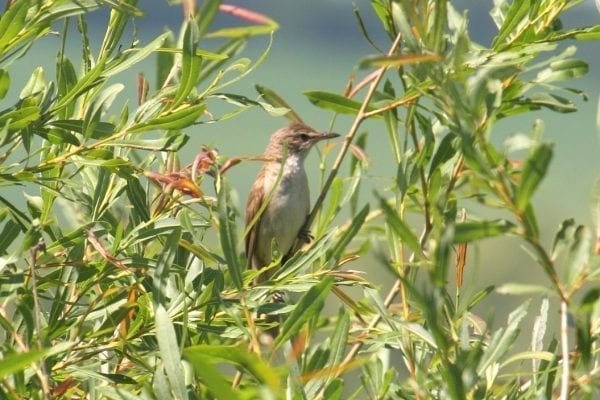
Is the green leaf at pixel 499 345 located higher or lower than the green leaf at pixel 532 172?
lower

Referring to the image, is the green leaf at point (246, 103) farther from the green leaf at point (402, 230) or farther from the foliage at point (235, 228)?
the green leaf at point (402, 230)

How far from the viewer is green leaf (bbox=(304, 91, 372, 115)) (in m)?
1.84

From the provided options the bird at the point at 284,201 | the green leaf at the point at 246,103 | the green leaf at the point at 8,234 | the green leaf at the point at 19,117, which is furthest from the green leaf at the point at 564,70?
the bird at the point at 284,201

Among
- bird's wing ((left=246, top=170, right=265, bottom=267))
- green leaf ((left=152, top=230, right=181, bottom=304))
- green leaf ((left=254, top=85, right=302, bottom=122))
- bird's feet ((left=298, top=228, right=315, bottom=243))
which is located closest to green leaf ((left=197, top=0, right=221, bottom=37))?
green leaf ((left=254, top=85, right=302, bottom=122))

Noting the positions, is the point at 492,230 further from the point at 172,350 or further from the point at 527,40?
the point at 527,40

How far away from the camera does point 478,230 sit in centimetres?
113

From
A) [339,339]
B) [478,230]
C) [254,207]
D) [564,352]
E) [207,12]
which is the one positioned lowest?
[254,207]

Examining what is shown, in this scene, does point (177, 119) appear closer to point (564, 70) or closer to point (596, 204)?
point (564, 70)

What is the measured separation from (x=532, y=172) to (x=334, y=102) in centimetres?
81

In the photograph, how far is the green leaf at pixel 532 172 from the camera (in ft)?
3.53

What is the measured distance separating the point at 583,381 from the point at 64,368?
86cm

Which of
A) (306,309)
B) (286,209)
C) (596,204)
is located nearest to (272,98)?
(306,309)

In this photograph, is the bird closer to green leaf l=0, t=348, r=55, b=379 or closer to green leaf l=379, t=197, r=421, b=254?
green leaf l=379, t=197, r=421, b=254

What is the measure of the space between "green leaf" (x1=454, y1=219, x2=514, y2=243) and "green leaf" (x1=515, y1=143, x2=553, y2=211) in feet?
0.10
